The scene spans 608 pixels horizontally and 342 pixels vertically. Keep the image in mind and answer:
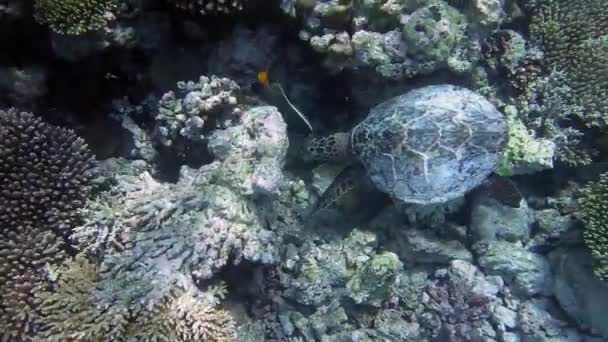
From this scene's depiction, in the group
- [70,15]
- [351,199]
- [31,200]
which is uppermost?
[70,15]

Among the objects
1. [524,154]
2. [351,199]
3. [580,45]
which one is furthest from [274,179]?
[580,45]

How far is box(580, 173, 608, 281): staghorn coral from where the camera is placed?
3877 millimetres

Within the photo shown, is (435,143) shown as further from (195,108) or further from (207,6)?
(207,6)

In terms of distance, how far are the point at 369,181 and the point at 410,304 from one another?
129cm

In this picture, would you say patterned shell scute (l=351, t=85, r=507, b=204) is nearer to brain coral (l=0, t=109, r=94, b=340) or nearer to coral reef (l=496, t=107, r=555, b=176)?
coral reef (l=496, t=107, r=555, b=176)

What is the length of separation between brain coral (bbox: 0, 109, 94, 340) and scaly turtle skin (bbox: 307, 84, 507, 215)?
2.31 meters

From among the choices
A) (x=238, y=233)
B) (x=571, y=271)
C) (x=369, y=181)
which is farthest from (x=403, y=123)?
(x=571, y=271)

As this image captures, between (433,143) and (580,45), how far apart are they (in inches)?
86.7

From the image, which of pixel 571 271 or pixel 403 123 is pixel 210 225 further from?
pixel 571 271

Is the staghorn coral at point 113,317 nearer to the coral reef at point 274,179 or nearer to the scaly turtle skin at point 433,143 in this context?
the coral reef at point 274,179

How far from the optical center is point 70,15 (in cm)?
327

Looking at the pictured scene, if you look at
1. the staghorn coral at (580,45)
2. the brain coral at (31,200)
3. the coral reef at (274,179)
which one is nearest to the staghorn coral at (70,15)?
the coral reef at (274,179)

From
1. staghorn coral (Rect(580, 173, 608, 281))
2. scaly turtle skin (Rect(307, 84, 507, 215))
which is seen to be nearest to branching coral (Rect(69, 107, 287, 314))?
scaly turtle skin (Rect(307, 84, 507, 215))

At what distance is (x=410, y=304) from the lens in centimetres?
444
